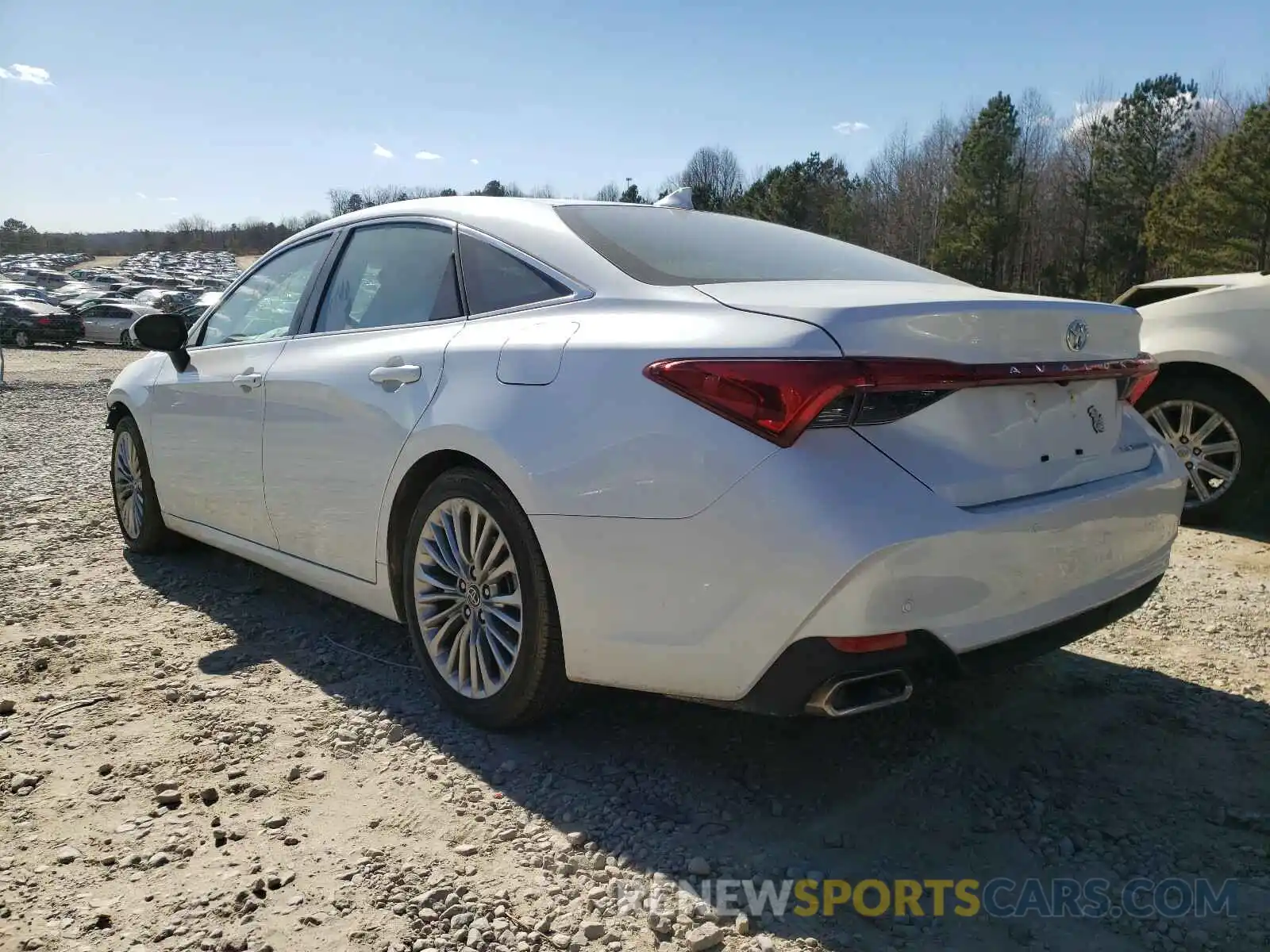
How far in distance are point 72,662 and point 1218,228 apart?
1500 inches

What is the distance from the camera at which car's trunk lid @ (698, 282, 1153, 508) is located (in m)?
2.08

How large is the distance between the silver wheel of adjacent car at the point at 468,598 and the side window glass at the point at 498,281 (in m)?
0.61

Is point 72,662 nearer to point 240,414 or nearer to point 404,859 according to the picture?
point 240,414

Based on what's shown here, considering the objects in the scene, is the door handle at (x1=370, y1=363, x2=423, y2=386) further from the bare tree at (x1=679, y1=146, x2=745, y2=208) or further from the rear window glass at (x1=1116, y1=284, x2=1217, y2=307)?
the bare tree at (x1=679, y1=146, x2=745, y2=208)

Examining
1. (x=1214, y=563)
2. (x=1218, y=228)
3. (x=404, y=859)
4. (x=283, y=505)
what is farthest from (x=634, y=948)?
(x=1218, y=228)

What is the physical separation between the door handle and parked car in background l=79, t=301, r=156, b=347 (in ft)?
104

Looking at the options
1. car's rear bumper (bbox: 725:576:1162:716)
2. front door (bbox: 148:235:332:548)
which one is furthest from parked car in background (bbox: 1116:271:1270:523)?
front door (bbox: 148:235:332:548)

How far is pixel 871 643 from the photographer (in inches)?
79.5

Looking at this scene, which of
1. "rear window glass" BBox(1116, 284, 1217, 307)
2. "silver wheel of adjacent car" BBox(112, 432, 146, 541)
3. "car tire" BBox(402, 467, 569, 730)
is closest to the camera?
"car tire" BBox(402, 467, 569, 730)

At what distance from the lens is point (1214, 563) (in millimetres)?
4570

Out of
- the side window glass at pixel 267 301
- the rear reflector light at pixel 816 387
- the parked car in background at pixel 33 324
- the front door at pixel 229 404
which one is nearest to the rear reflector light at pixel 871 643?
the rear reflector light at pixel 816 387

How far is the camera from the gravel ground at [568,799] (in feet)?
6.54

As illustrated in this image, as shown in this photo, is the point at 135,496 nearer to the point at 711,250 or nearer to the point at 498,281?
the point at 498,281

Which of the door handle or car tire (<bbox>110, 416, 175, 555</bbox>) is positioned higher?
the door handle
